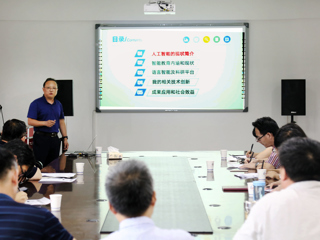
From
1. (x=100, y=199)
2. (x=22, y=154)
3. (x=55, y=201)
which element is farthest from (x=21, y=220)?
(x=22, y=154)

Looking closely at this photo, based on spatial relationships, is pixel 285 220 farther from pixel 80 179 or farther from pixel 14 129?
pixel 14 129

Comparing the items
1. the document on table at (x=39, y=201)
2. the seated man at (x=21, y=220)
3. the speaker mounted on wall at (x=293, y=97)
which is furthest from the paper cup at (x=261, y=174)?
the speaker mounted on wall at (x=293, y=97)

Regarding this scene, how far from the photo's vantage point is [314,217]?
1.71 metres

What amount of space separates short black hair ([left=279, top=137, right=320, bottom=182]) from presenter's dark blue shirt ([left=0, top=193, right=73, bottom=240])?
Result: 964 mm

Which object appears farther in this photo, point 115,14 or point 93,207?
point 115,14

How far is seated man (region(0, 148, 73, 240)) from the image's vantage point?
5.93ft

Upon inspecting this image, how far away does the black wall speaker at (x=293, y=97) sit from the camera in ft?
24.7

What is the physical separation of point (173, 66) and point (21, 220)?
6.21 m

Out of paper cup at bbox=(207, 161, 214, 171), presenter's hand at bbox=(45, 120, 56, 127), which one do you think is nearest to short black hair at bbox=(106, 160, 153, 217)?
paper cup at bbox=(207, 161, 214, 171)

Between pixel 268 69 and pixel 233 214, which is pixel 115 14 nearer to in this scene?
pixel 268 69

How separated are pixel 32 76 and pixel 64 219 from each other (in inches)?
225

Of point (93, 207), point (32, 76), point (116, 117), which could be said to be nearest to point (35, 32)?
point (32, 76)

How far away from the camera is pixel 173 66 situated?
7.85 meters

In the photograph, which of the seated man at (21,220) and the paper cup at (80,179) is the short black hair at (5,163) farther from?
the paper cup at (80,179)
